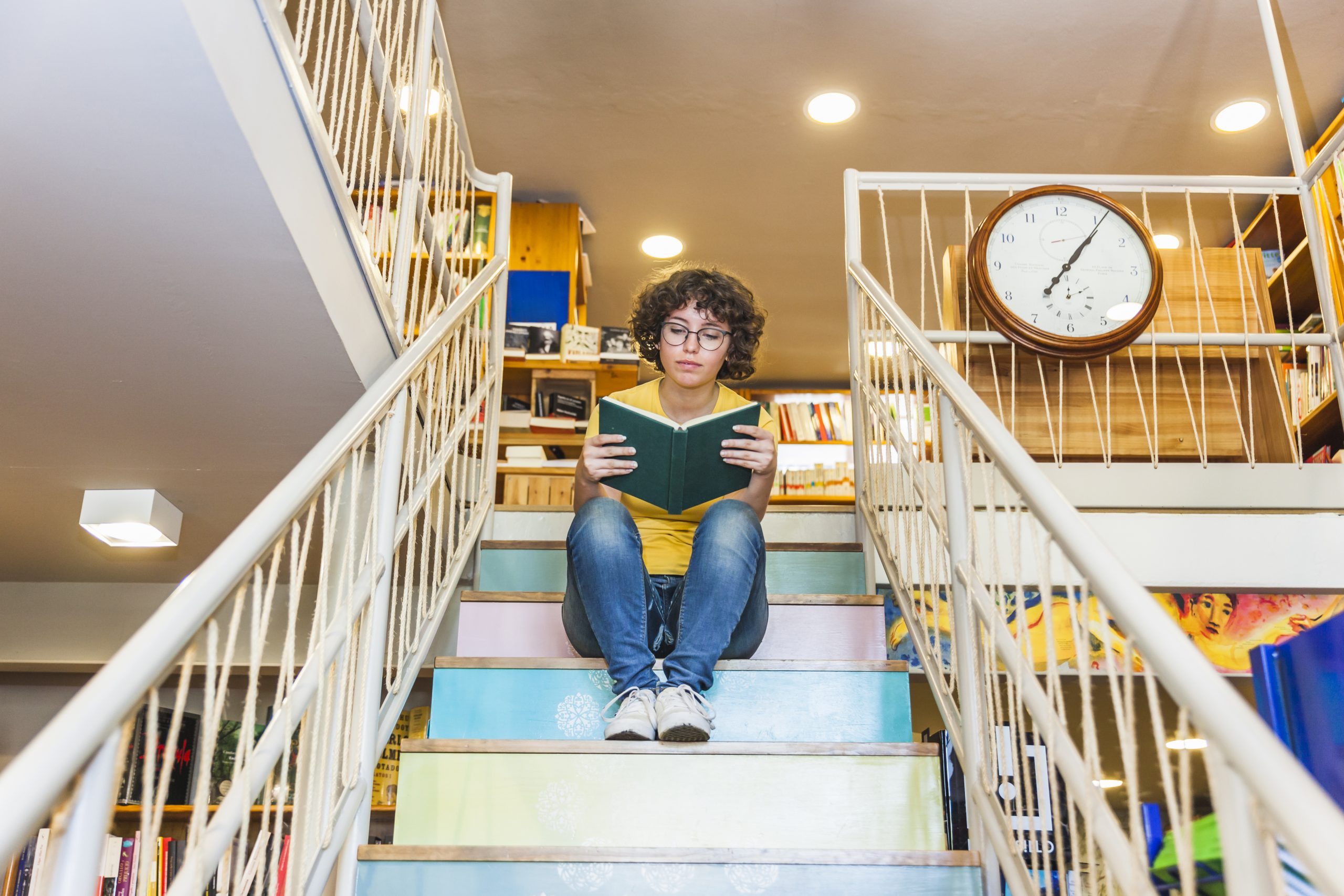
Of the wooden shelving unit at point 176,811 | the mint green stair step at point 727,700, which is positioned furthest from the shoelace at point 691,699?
the wooden shelving unit at point 176,811

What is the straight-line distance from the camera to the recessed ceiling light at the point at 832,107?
12.4ft

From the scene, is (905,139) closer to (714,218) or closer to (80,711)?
(714,218)

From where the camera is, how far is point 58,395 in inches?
78.1

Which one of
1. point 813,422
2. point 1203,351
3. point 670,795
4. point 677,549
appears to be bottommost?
point 670,795

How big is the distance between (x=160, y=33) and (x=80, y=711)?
804 mm

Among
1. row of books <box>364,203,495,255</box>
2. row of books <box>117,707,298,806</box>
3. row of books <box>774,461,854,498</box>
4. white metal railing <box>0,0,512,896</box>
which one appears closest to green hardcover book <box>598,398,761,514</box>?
white metal railing <box>0,0,512,896</box>

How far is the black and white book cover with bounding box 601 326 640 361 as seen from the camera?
4.13m

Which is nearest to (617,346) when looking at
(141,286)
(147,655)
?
(141,286)

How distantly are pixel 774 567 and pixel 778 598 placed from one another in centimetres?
28

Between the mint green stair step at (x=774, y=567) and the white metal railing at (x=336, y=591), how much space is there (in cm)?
8

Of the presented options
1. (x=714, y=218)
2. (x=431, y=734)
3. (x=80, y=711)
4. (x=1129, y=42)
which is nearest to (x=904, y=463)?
(x=431, y=734)

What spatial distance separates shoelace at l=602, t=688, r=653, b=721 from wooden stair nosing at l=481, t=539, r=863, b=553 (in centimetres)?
70

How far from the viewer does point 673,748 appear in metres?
1.58

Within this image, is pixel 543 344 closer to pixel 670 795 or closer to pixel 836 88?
pixel 836 88
